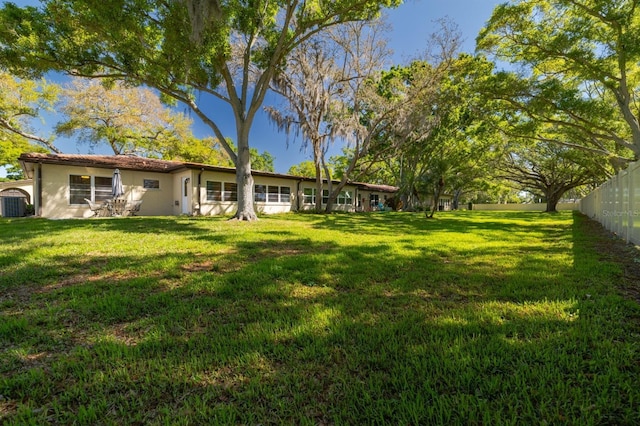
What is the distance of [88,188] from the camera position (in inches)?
544

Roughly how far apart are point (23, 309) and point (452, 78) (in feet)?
51.6

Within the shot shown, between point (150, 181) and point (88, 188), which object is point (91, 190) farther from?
point (150, 181)

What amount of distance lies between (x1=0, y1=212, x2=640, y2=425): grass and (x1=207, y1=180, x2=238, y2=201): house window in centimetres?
1237

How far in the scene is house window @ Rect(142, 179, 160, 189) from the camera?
49.9 ft

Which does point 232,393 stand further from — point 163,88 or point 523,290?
point 163,88

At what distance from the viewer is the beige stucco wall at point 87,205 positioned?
41.9 feet

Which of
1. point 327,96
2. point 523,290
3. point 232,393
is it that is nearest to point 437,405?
point 232,393

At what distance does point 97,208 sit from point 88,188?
1.73 meters

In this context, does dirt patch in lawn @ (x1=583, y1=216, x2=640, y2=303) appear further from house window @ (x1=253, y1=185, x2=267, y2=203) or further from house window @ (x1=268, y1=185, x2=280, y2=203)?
house window @ (x1=268, y1=185, x2=280, y2=203)

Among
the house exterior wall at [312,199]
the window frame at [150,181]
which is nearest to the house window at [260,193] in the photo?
the house exterior wall at [312,199]

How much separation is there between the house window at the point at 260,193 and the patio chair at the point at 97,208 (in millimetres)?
7718

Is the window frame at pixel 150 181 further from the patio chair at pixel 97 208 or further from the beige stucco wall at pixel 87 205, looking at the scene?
the patio chair at pixel 97 208

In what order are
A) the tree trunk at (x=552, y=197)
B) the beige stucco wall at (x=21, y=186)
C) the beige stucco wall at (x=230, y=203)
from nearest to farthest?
the beige stucco wall at (x=230, y=203) → the beige stucco wall at (x=21, y=186) → the tree trunk at (x=552, y=197)

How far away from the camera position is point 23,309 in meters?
2.59
